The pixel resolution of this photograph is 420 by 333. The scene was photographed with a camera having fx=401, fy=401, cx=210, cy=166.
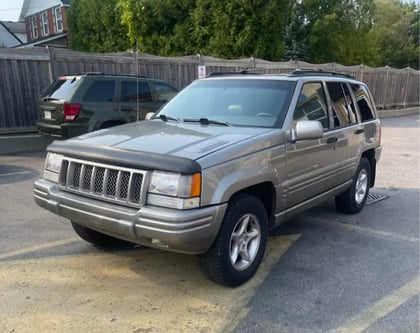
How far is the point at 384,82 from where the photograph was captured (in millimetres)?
22281

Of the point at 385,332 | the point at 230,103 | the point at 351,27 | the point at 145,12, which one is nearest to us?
the point at 385,332

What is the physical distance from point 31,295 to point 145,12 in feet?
62.8

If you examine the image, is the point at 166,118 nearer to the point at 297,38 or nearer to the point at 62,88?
the point at 62,88

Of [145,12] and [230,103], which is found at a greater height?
[145,12]

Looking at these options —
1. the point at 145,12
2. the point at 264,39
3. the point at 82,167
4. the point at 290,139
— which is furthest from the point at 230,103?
the point at 145,12

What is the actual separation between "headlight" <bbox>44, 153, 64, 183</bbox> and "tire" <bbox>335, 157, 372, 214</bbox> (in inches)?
145

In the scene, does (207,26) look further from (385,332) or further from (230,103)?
(385,332)

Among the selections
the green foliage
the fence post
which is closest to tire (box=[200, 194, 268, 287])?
the fence post

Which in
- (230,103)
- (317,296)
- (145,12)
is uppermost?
(145,12)

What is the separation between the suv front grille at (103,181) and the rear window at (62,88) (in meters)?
5.25

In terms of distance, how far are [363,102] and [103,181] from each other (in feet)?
13.3

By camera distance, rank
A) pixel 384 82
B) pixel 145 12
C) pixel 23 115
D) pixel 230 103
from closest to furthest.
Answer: pixel 230 103
pixel 23 115
pixel 145 12
pixel 384 82

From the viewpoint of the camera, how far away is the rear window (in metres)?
8.32

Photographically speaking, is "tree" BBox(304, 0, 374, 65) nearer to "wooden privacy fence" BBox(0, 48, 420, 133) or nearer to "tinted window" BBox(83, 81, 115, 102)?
"wooden privacy fence" BBox(0, 48, 420, 133)
